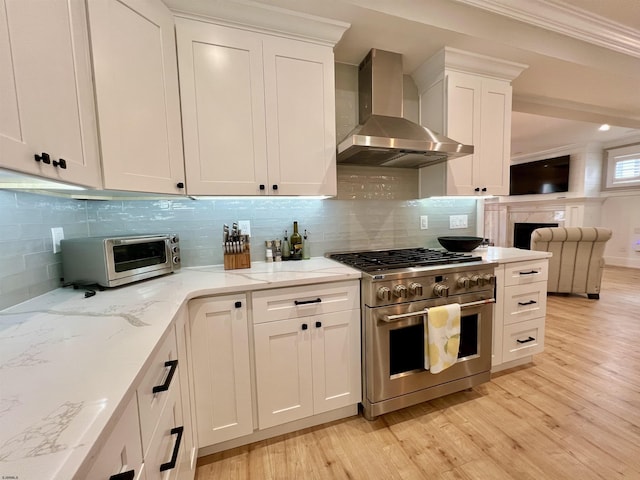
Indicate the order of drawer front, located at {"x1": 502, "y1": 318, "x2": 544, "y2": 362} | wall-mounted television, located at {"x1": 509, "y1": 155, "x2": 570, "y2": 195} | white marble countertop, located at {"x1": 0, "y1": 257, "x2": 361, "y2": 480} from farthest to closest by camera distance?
wall-mounted television, located at {"x1": 509, "y1": 155, "x2": 570, "y2": 195}, drawer front, located at {"x1": 502, "y1": 318, "x2": 544, "y2": 362}, white marble countertop, located at {"x1": 0, "y1": 257, "x2": 361, "y2": 480}

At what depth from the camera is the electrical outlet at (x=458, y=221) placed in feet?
8.16

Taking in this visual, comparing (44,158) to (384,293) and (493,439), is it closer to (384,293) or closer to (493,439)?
(384,293)

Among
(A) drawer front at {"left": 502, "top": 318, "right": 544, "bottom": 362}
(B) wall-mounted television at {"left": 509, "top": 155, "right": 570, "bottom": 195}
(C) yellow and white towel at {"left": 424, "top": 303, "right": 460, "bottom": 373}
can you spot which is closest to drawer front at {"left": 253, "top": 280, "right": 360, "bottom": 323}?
(C) yellow and white towel at {"left": 424, "top": 303, "right": 460, "bottom": 373}

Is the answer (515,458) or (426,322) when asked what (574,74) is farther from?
(515,458)

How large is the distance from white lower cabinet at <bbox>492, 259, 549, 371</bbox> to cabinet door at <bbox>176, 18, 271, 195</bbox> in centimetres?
190

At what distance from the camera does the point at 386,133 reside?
1738mm

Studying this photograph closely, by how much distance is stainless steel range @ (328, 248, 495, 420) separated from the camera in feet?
5.05

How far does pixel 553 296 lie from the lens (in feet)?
12.9

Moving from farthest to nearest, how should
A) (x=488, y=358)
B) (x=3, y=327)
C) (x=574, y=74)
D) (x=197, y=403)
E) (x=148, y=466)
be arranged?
(x=574, y=74)
(x=488, y=358)
(x=197, y=403)
(x=3, y=327)
(x=148, y=466)

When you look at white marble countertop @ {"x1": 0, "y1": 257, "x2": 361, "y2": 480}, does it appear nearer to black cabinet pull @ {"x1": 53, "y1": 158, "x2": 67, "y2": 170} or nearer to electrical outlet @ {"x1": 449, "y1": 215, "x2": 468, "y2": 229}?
black cabinet pull @ {"x1": 53, "y1": 158, "x2": 67, "y2": 170}

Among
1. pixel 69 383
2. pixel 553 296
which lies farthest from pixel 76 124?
pixel 553 296

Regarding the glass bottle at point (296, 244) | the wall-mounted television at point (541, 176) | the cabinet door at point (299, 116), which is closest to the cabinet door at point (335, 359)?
the glass bottle at point (296, 244)

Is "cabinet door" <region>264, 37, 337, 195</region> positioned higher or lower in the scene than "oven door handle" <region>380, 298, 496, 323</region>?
higher

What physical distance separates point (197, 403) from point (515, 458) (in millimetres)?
1678
